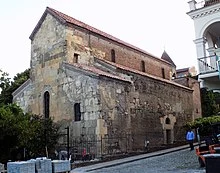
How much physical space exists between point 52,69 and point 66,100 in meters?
3.03

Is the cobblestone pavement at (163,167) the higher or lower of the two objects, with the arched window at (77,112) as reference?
lower

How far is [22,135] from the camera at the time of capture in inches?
671

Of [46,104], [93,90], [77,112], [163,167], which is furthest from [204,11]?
[163,167]

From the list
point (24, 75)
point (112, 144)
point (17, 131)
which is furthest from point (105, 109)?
point (24, 75)

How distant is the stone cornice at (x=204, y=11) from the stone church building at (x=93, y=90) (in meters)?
5.94

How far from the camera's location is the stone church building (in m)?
19.8

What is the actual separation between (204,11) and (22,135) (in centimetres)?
1645

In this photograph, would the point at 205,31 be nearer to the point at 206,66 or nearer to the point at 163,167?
the point at 206,66

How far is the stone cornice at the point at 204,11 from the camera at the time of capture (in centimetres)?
2364

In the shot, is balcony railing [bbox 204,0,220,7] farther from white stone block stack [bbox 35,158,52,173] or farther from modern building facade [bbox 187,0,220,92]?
white stone block stack [bbox 35,158,52,173]

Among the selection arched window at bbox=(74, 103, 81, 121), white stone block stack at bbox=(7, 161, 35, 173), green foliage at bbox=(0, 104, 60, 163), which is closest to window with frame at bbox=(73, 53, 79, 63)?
arched window at bbox=(74, 103, 81, 121)

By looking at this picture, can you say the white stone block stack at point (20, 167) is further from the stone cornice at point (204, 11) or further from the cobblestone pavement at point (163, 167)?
the stone cornice at point (204, 11)

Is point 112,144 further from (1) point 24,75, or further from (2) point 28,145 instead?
(1) point 24,75

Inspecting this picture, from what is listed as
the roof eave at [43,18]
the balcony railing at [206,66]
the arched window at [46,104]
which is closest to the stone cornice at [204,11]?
the balcony railing at [206,66]
